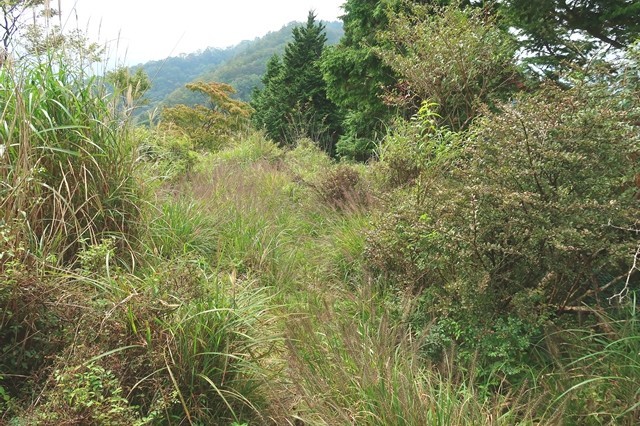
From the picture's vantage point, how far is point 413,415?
4.78ft

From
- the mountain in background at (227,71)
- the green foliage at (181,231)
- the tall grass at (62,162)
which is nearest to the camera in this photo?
the tall grass at (62,162)

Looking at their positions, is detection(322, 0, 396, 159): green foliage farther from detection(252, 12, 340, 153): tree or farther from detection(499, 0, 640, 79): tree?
detection(252, 12, 340, 153): tree

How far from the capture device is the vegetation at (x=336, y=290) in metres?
1.66

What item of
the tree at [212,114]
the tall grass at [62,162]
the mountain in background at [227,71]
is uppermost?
the mountain in background at [227,71]

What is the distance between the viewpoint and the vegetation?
65.2 inches

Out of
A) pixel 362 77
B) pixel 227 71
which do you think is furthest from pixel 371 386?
pixel 227 71

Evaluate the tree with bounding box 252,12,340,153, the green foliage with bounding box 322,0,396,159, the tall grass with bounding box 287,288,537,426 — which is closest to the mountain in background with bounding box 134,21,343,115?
the tree with bounding box 252,12,340,153

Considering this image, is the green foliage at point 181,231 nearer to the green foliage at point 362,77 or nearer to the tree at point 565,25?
→ the tree at point 565,25

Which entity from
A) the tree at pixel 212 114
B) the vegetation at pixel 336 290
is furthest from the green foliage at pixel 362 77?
the tree at pixel 212 114

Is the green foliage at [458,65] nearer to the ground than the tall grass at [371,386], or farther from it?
farther from it

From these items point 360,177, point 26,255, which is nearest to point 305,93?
point 360,177

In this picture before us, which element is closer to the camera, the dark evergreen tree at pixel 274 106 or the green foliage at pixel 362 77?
the green foliage at pixel 362 77

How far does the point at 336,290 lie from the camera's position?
3.06 m

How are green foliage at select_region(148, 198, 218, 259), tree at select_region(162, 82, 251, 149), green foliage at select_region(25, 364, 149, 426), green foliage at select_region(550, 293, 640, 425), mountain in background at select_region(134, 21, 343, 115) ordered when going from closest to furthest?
green foliage at select_region(25, 364, 149, 426)
green foliage at select_region(550, 293, 640, 425)
green foliage at select_region(148, 198, 218, 259)
tree at select_region(162, 82, 251, 149)
mountain in background at select_region(134, 21, 343, 115)
